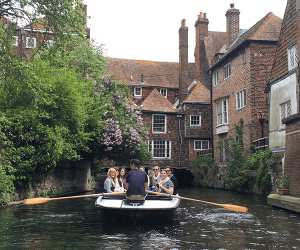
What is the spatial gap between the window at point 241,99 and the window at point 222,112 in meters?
2.71

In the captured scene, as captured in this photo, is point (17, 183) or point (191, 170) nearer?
point (17, 183)

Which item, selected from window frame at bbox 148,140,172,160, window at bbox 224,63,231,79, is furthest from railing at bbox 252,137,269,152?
window frame at bbox 148,140,172,160

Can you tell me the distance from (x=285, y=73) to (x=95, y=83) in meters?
15.6

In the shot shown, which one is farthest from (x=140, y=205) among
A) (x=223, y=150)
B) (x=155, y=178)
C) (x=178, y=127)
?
(x=178, y=127)

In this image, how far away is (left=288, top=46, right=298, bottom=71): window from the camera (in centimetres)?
2659

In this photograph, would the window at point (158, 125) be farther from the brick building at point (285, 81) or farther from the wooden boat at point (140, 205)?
the wooden boat at point (140, 205)

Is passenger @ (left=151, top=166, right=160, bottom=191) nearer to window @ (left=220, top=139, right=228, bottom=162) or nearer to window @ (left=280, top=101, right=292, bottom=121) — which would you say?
window @ (left=280, top=101, right=292, bottom=121)

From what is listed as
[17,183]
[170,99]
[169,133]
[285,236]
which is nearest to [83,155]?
[17,183]

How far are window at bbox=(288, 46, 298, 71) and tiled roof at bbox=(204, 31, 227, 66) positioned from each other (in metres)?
24.8

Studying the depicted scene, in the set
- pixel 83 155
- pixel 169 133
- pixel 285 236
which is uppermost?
pixel 169 133

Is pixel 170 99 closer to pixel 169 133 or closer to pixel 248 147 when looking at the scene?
Result: pixel 169 133

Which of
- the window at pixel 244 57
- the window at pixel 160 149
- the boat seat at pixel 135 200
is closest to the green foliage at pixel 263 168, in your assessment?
the window at pixel 244 57

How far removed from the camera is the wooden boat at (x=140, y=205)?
14625mm

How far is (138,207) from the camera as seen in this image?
48.1 ft
